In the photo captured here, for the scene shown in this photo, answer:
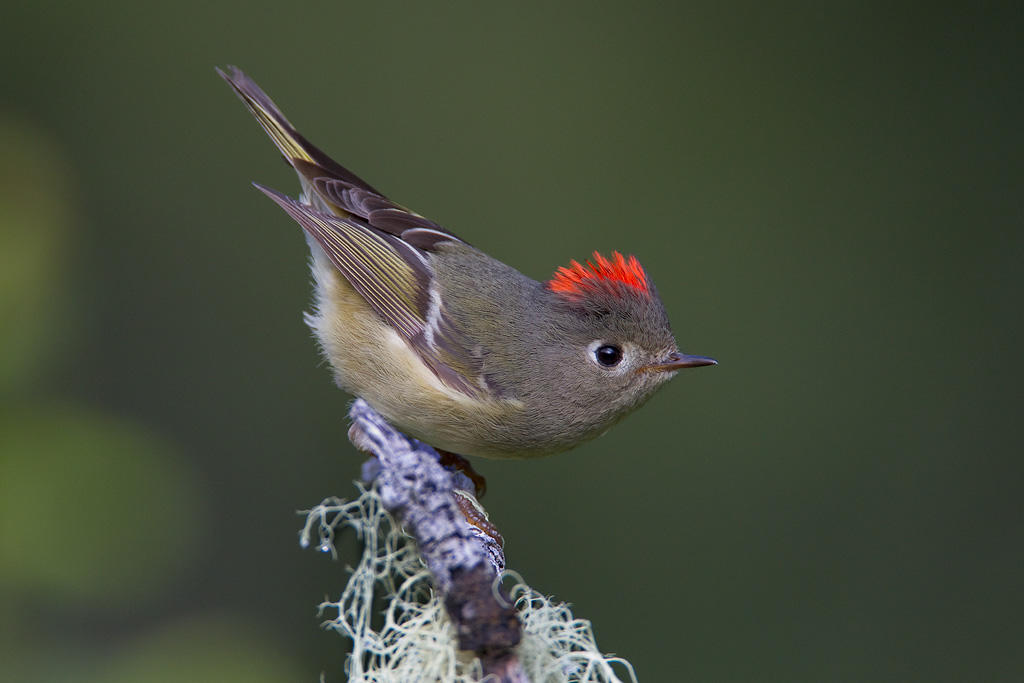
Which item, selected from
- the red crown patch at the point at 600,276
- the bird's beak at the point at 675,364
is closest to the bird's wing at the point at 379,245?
the red crown patch at the point at 600,276

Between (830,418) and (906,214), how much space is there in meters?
0.82

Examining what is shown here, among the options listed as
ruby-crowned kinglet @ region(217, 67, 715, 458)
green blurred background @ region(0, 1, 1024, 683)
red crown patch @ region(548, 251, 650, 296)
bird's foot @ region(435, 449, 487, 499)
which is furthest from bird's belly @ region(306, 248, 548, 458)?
green blurred background @ region(0, 1, 1024, 683)

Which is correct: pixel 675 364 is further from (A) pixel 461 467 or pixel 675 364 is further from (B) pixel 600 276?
(A) pixel 461 467

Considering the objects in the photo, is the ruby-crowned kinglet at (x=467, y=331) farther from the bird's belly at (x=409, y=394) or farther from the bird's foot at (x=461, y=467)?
the bird's foot at (x=461, y=467)

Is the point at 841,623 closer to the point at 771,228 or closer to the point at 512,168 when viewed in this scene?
the point at 771,228

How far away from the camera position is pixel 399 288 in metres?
2.47

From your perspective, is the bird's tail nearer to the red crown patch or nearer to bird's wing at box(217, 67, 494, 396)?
bird's wing at box(217, 67, 494, 396)

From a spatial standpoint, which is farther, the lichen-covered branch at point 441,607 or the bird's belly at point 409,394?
the bird's belly at point 409,394

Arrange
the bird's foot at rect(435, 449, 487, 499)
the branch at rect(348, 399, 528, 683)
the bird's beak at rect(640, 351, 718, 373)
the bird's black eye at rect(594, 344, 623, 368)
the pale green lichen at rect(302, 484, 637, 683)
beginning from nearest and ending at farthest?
the branch at rect(348, 399, 528, 683) → the pale green lichen at rect(302, 484, 637, 683) → the bird's beak at rect(640, 351, 718, 373) → the bird's black eye at rect(594, 344, 623, 368) → the bird's foot at rect(435, 449, 487, 499)

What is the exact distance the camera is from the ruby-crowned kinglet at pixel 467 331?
2.29 metres

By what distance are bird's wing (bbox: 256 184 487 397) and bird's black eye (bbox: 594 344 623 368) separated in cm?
28

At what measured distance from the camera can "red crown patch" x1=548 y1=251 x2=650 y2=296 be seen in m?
2.29

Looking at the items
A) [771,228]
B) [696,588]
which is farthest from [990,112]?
[696,588]

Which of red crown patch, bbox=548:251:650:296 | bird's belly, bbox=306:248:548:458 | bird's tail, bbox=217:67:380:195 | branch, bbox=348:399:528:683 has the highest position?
bird's tail, bbox=217:67:380:195
